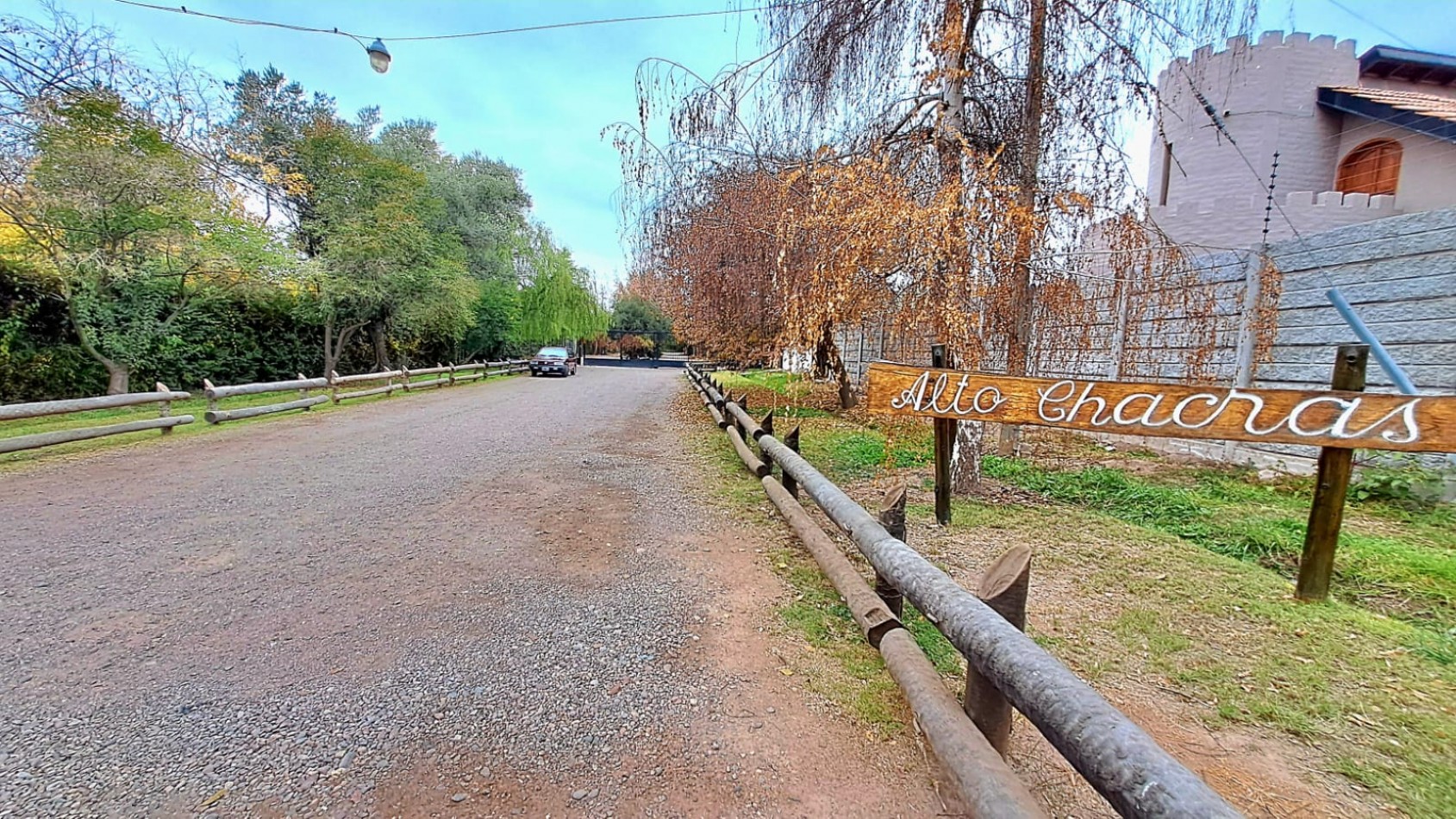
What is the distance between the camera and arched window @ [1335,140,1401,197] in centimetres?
945

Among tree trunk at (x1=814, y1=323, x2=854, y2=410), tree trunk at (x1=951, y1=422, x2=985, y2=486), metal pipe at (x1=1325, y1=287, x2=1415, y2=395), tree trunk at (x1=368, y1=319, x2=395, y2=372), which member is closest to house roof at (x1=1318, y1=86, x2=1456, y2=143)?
metal pipe at (x1=1325, y1=287, x2=1415, y2=395)

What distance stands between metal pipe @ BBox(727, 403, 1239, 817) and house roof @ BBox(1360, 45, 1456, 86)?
653 inches

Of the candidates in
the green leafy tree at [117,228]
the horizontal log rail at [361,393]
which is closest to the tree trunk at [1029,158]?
the horizontal log rail at [361,393]

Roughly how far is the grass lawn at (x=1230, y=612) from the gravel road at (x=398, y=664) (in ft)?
1.72

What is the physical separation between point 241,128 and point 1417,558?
2433 centimetres

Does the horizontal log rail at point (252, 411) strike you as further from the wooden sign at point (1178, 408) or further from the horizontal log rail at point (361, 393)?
the wooden sign at point (1178, 408)

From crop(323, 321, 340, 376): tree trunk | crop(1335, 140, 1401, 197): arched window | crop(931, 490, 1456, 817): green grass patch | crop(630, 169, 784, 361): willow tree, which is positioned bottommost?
crop(931, 490, 1456, 817): green grass patch

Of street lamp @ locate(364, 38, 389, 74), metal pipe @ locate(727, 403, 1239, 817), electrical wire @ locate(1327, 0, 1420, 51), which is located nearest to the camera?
metal pipe @ locate(727, 403, 1239, 817)

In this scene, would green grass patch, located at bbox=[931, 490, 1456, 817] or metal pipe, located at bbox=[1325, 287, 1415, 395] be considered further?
metal pipe, located at bbox=[1325, 287, 1415, 395]

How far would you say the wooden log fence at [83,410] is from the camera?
610 cm

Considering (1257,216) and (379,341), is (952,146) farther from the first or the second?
(379,341)

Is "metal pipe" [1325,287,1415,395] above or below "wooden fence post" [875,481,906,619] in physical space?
above

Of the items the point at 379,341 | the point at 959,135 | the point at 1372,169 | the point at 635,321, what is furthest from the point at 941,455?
the point at 635,321

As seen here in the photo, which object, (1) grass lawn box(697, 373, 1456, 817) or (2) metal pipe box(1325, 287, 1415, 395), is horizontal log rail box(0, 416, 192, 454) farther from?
(2) metal pipe box(1325, 287, 1415, 395)
